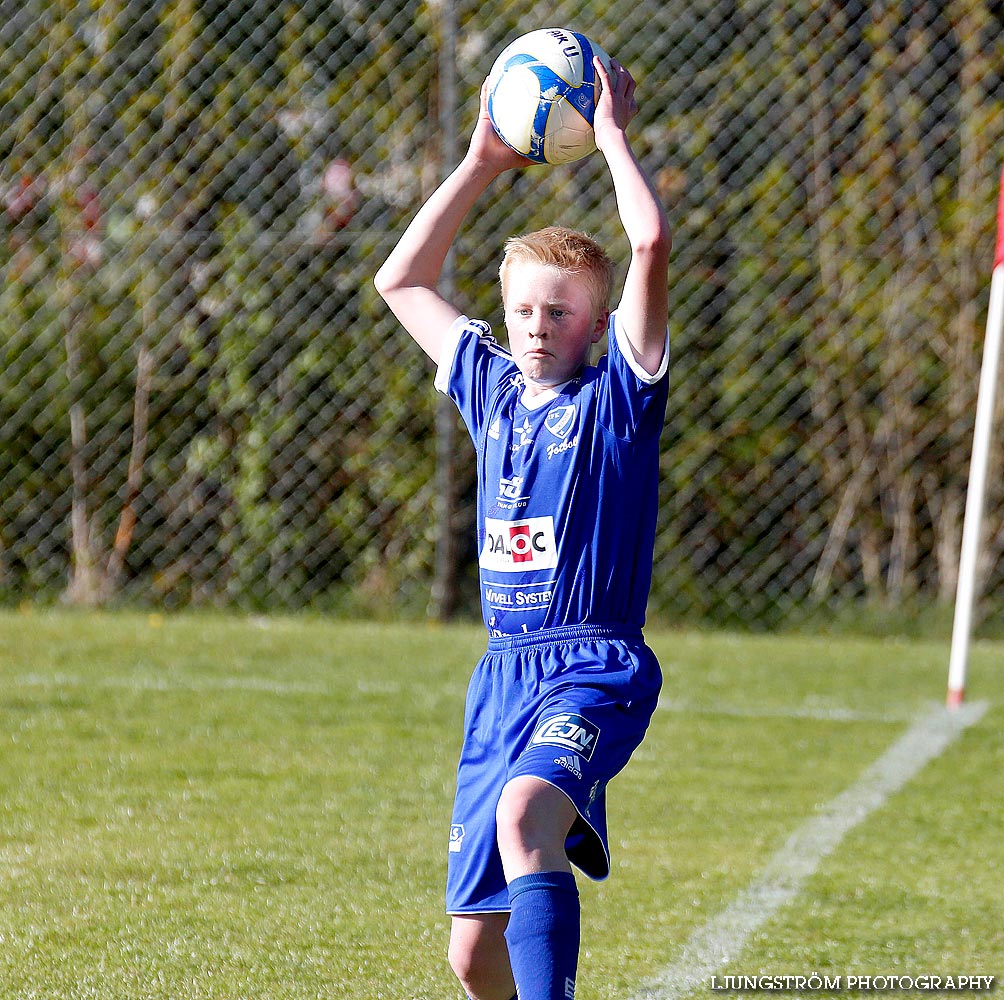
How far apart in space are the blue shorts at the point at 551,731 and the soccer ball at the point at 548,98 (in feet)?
3.20

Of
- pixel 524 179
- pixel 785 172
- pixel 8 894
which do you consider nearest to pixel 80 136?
pixel 524 179

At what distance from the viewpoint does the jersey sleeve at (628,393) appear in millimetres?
2564

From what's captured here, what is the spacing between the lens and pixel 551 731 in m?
2.39

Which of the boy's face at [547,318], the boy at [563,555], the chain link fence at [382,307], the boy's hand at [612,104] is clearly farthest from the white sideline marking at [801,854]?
the chain link fence at [382,307]

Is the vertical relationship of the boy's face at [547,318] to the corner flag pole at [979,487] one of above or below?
above

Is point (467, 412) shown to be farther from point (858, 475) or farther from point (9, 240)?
point (9, 240)

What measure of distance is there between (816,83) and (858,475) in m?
1.91

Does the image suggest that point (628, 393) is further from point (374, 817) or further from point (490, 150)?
point (374, 817)

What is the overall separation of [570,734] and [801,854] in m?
1.80

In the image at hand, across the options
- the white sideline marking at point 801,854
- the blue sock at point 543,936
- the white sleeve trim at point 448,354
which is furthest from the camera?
the white sideline marking at point 801,854

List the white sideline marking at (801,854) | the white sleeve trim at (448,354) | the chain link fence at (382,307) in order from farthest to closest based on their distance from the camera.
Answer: the chain link fence at (382,307) < the white sideline marking at (801,854) < the white sleeve trim at (448,354)

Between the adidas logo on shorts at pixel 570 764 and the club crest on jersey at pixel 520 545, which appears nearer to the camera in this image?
the adidas logo on shorts at pixel 570 764

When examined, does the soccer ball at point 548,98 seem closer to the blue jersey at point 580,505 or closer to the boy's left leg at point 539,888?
the blue jersey at point 580,505

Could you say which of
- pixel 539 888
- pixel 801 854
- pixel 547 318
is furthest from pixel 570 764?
pixel 801 854
